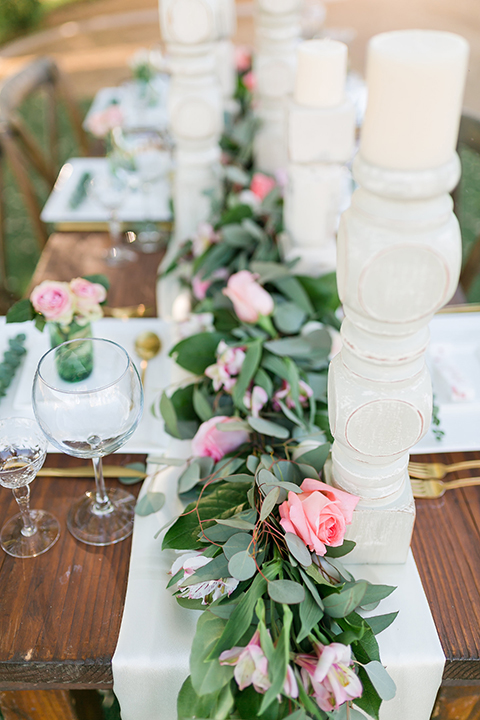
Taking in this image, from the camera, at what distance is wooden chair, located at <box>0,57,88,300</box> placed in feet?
6.41

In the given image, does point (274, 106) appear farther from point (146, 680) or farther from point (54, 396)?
point (146, 680)

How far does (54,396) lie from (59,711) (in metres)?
0.40

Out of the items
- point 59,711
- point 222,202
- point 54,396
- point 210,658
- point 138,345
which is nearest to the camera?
point 210,658

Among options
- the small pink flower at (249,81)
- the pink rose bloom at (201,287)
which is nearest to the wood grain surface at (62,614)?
the pink rose bloom at (201,287)

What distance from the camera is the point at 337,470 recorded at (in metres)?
0.68

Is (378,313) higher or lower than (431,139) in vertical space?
lower

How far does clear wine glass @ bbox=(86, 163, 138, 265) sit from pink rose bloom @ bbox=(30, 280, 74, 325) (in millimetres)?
507

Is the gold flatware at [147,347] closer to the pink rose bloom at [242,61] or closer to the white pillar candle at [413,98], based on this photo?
the white pillar candle at [413,98]

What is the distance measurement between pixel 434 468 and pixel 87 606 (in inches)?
18.3

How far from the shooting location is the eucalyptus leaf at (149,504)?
0.76 meters

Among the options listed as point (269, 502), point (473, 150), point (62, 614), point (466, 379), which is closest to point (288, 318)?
point (466, 379)

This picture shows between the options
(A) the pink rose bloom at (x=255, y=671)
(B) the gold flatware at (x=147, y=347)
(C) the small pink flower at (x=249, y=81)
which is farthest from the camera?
(C) the small pink flower at (x=249, y=81)

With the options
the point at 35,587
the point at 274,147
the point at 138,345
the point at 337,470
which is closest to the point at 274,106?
the point at 274,147

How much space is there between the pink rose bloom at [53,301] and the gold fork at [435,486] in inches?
20.8
